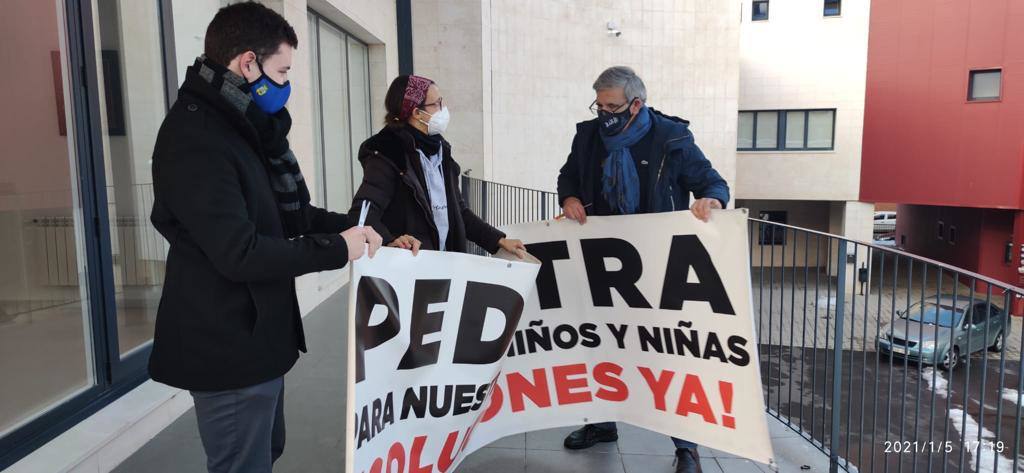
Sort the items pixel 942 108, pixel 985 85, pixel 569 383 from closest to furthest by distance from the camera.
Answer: pixel 569 383 < pixel 985 85 < pixel 942 108

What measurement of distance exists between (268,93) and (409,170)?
96cm

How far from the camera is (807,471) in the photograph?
325 cm

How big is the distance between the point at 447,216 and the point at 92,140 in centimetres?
190

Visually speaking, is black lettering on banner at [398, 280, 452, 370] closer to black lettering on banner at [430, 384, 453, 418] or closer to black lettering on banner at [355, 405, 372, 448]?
black lettering on banner at [430, 384, 453, 418]

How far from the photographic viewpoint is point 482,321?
2.68 meters

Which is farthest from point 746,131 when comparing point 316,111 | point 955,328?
point 955,328

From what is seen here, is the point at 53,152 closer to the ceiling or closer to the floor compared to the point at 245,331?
closer to the ceiling

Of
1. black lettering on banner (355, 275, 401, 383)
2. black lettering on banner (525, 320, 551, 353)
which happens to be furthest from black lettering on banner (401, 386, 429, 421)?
black lettering on banner (525, 320, 551, 353)

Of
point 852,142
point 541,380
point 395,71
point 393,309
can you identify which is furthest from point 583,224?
point 852,142

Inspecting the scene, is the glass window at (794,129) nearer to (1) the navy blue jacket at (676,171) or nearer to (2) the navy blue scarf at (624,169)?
(1) the navy blue jacket at (676,171)

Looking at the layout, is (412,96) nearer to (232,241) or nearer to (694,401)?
(232,241)

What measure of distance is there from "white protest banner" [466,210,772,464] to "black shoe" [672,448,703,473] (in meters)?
0.14

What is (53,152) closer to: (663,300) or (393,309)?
(393,309)

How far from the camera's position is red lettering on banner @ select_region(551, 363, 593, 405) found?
3223mm
